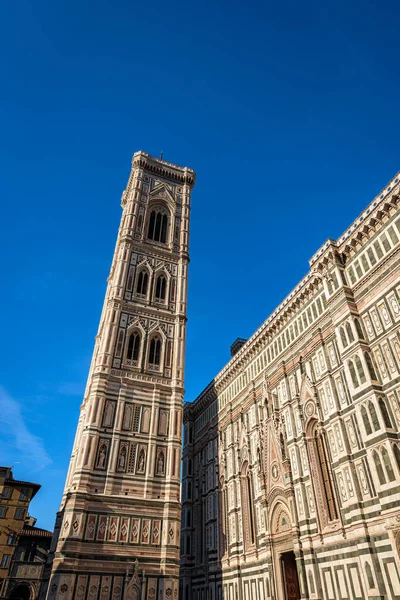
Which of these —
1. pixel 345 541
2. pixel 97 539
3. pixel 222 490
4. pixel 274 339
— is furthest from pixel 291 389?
pixel 97 539

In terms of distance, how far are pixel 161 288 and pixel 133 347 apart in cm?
623

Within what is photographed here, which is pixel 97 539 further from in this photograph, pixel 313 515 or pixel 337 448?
pixel 337 448

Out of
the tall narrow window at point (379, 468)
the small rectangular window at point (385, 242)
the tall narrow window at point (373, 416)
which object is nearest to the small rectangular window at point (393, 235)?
the small rectangular window at point (385, 242)

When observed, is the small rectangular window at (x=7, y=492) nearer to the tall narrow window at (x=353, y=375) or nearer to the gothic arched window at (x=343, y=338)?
the gothic arched window at (x=343, y=338)

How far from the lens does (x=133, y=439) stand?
1071 inches

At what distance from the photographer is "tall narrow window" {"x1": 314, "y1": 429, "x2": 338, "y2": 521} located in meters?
19.3

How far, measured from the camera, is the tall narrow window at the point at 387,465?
16.0 meters

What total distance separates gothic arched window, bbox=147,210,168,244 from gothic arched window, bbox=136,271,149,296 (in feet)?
14.5

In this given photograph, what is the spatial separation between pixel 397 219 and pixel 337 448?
1066 cm

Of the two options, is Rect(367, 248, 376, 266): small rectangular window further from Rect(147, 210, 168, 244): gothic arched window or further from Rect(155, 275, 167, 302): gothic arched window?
Rect(147, 210, 168, 244): gothic arched window

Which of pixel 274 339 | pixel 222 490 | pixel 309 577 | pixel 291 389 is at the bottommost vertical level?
pixel 309 577

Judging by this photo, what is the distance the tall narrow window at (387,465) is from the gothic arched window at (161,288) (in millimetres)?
21441

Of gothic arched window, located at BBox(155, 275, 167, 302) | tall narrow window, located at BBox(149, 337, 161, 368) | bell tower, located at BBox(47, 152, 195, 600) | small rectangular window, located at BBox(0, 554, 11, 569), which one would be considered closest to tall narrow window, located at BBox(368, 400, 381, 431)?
bell tower, located at BBox(47, 152, 195, 600)

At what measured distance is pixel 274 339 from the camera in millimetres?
27797
